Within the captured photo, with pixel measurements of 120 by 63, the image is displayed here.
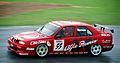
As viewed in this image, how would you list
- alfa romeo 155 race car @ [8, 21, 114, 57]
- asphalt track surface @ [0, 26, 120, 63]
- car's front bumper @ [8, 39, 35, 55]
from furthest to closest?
alfa romeo 155 race car @ [8, 21, 114, 57], car's front bumper @ [8, 39, 35, 55], asphalt track surface @ [0, 26, 120, 63]

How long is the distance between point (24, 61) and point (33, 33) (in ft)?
6.20

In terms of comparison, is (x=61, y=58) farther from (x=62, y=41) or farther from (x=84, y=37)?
Result: (x=84, y=37)

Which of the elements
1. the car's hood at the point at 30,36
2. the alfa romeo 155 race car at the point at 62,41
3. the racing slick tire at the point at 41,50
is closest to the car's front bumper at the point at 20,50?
the alfa romeo 155 race car at the point at 62,41

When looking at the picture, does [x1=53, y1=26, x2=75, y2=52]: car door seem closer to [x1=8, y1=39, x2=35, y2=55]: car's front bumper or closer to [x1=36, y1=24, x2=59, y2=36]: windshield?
[x1=36, y1=24, x2=59, y2=36]: windshield

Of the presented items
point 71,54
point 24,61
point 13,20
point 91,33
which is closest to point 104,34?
point 91,33

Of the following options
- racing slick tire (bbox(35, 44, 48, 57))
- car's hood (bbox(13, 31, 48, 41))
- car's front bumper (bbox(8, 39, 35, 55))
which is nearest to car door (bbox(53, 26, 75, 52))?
racing slick tire (bbox(35, 44, 48, 57))

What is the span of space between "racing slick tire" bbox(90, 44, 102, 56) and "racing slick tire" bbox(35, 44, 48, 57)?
82.2 inches

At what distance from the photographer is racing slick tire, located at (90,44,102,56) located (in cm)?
1517

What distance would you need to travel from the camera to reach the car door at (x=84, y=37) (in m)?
14.9

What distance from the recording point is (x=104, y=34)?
15.5 m

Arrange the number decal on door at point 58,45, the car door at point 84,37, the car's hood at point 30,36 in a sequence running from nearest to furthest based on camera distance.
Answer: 1. the car's hood at point 30,36
2. the number decal on door at point 58,45
3. the car door at point 84,37

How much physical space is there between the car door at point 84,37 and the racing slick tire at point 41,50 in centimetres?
149

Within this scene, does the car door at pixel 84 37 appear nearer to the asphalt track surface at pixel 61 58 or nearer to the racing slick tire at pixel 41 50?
the asphalt track surface at pixel 61 58

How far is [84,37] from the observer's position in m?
15.0
